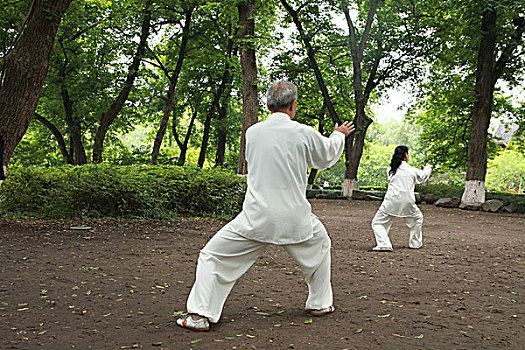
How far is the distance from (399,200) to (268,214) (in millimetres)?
5164

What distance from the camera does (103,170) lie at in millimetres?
10789

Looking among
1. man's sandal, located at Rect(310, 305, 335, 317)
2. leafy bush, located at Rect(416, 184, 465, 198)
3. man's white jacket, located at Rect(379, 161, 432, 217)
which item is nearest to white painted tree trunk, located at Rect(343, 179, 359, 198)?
leafy bush, located at Rect(416, 184, 465, 198)

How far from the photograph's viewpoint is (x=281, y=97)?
4.31 m

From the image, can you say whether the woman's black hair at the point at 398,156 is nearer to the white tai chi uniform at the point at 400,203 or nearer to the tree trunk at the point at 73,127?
the white tai chi uniform at the point at 400,203

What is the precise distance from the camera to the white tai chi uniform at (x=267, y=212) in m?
4.04

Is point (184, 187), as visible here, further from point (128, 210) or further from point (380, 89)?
point (380, 89)

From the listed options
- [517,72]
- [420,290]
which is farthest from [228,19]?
[420,290]

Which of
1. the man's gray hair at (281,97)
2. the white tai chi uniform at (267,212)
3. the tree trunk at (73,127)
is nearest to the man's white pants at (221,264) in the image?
the white tai chi uniform at (267,212)

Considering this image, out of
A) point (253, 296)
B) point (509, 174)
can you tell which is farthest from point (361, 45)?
point (509, 174)

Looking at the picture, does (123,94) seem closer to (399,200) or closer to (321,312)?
(399,200)

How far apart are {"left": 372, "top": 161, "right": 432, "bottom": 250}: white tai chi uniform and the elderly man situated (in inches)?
184

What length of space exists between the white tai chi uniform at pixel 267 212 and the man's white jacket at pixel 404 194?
185 inches

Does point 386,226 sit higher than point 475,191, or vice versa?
point 475,191

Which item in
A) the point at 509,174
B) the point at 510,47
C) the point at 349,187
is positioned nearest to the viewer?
the point at 510,47
